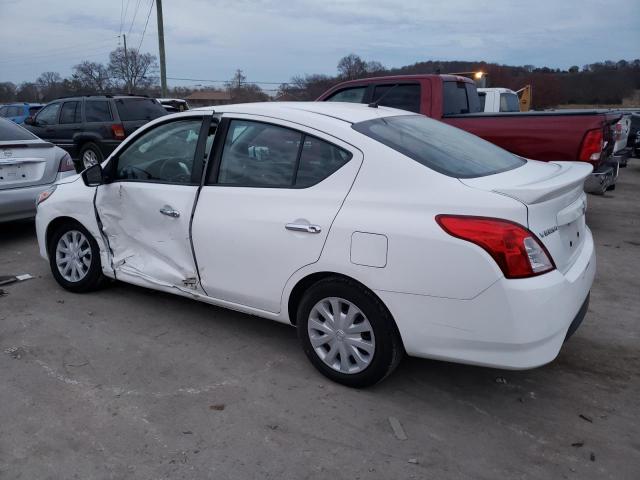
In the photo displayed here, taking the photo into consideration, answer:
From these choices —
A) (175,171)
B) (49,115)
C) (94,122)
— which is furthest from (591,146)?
(49,115)

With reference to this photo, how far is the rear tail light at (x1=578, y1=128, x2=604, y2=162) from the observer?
615 cm

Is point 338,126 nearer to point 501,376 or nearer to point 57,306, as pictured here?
point 501,376

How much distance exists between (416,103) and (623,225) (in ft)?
10.8

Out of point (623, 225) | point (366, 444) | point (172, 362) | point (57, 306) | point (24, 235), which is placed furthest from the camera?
point (623, 225)

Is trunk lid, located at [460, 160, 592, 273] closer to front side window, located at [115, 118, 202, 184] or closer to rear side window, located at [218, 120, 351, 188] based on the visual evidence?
rear side window, located at [218, 120, 351, 188]

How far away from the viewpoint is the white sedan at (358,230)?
8.79 feet

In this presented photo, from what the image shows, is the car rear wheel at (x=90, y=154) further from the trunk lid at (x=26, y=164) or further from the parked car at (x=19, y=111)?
the parked car at (x=19, y=111)

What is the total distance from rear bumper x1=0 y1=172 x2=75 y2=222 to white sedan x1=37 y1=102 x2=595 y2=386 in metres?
2.40

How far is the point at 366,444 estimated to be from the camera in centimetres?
275

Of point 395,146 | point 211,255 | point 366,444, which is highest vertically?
point 395,146

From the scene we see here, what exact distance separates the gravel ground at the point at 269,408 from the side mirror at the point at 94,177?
3.44ft

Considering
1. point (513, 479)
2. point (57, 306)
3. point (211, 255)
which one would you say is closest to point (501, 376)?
point (513, 479)

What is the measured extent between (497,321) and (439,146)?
3.99 feet

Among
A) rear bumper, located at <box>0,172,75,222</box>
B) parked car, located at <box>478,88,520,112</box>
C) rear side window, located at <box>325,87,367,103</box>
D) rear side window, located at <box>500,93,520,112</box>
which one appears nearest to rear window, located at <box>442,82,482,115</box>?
rear side window, located at <box>325,87,367,103</box>
